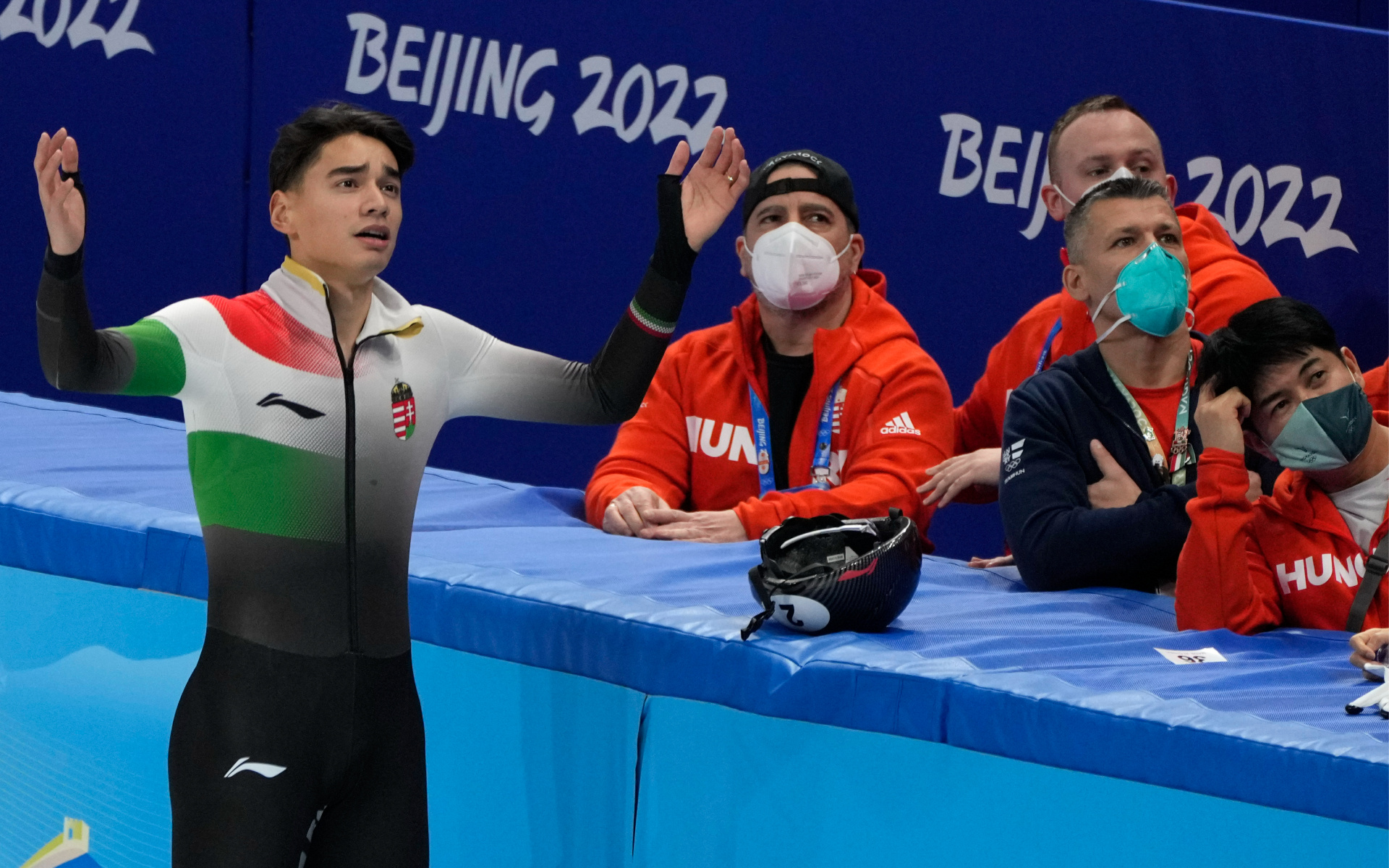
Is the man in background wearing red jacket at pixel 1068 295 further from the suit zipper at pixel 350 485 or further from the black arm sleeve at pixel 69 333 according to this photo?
the black arm sleeve at pixel 69 333

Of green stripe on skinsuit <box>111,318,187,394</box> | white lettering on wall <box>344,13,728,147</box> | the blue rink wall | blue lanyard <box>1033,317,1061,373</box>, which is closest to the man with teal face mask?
the blue rink wall

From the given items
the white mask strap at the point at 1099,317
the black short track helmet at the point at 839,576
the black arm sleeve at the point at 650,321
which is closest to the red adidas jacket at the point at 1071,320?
the white mask strap at the point at 1099,317

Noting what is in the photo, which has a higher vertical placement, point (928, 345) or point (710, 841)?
point (928, 345)

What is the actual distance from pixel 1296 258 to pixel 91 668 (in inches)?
167

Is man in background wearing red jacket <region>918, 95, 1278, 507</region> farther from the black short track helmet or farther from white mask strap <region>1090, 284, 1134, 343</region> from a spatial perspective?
the black short track helmet

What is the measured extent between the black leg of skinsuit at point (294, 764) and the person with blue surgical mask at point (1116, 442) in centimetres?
131

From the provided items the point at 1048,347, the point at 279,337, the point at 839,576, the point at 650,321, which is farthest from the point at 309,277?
the point at 1048,347

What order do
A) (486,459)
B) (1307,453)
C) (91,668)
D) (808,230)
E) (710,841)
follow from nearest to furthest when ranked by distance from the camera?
(710,841) < (1307,453) < (91,668) < (808,230) < (486,459)

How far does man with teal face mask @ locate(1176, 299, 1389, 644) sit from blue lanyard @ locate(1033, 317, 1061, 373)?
934 millimetres

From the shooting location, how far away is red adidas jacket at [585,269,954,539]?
3510 millimetres

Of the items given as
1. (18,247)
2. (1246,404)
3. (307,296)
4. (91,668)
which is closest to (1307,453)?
(1246,404)

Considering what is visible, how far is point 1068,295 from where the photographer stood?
375 centimetres

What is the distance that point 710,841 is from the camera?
96.5 inches

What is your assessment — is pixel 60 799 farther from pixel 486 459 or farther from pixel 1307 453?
pixel 486 459
